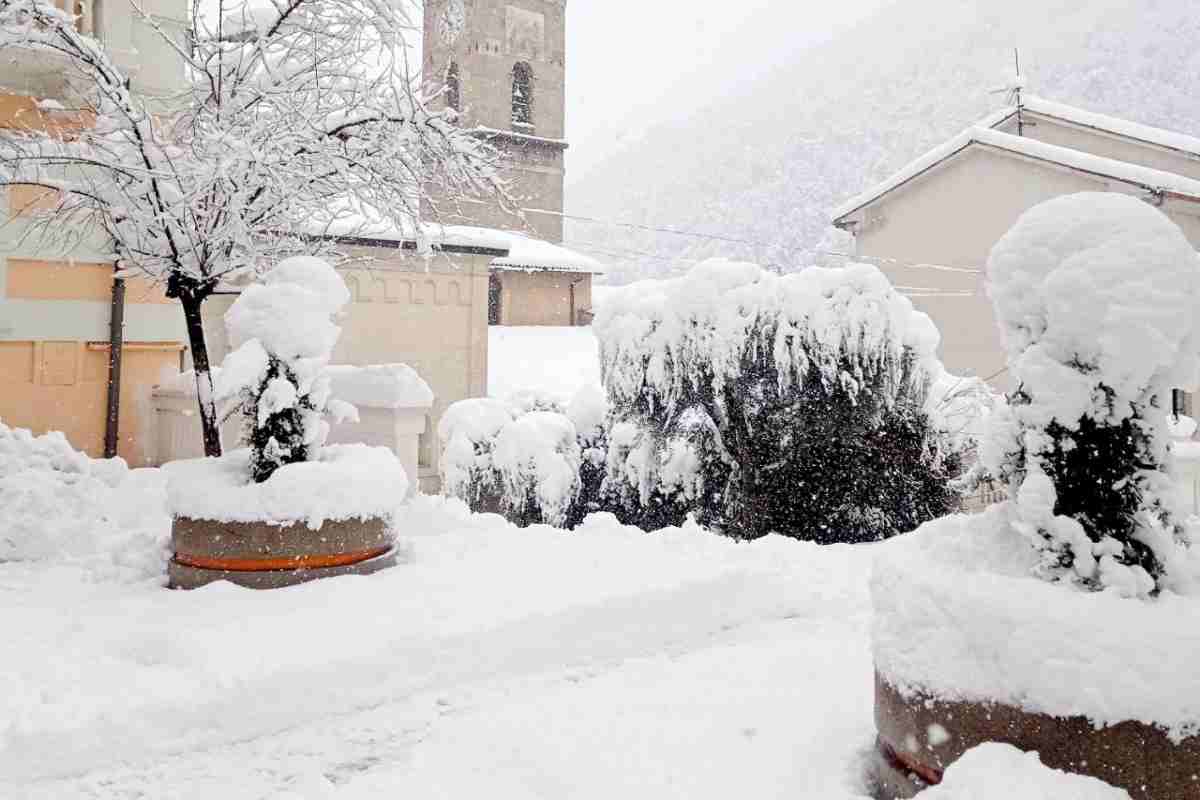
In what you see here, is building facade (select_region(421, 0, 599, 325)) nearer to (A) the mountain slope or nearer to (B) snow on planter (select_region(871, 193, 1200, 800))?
(A) the mountain slope

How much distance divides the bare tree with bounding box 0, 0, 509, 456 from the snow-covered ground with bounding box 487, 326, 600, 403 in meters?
7.36

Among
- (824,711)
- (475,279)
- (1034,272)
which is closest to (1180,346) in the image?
(1034,272)

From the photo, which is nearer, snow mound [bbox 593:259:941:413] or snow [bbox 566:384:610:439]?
snow mound [bbox 593:259:941:413]

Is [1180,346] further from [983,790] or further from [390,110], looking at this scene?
[390,110]

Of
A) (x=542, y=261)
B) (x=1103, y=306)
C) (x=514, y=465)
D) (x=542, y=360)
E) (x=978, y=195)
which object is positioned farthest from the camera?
(x=542, y=261)

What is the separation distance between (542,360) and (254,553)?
16.8 meters

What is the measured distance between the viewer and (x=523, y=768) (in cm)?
314

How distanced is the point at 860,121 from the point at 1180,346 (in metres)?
43.2

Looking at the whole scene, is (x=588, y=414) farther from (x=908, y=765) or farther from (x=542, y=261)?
(x=542, y=261)

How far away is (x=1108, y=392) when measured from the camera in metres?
2.59

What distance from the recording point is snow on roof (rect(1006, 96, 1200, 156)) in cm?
1862

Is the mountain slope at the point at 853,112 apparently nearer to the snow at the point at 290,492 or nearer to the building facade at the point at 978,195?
the building facade at the point at 978,195

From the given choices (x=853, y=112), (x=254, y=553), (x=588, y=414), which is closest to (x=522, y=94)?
(x=853, y=112)

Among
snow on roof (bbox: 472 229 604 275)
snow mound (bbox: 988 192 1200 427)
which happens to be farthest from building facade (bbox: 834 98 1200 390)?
snow mound (bbox: 988 192 1200 427)
